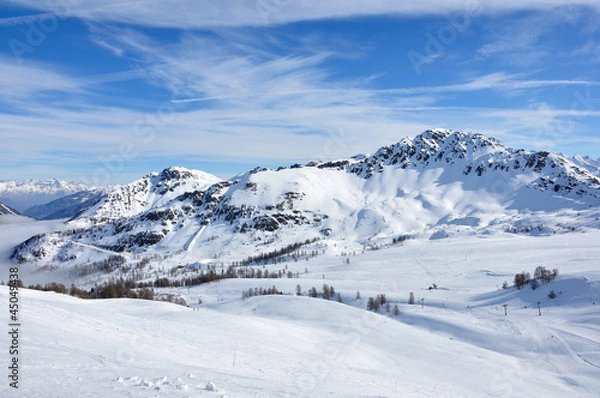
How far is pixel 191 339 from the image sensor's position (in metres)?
34.4

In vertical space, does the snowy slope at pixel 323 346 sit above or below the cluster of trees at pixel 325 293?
above

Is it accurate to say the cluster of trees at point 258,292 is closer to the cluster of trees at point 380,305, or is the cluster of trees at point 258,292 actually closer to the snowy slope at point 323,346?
the snowy slope at point 323,346

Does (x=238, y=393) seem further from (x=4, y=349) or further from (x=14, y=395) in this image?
(x=4, y=349)

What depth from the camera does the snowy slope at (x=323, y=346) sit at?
1816 centimetres

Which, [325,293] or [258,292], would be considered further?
[258,292]

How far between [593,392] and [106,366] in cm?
5469

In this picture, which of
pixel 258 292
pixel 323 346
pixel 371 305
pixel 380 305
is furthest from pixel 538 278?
pixel 258 292

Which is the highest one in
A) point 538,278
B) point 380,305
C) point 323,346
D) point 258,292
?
point 538,278

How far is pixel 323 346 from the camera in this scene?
163 ft

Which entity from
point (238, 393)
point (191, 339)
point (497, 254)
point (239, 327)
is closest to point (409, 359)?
point (239, 327)

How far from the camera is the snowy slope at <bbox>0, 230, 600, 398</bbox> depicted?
1816cm

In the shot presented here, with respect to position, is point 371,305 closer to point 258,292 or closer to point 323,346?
point 258,292

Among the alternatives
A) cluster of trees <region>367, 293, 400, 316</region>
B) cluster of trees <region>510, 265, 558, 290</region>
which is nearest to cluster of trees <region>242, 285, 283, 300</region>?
cluster of trees <region>367, 293, 400, 316</region>

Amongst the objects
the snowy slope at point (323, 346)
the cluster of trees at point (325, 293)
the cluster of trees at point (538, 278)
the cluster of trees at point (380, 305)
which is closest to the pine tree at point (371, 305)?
the cluster of trees at point (380, 305)
